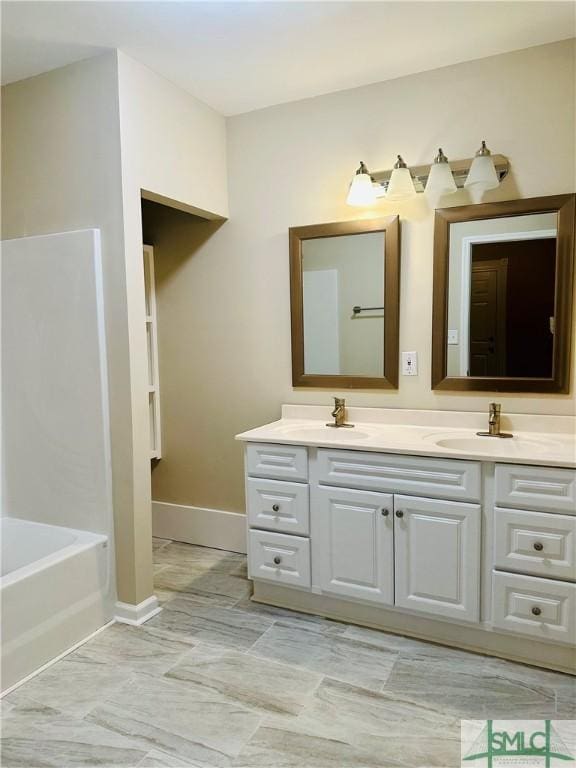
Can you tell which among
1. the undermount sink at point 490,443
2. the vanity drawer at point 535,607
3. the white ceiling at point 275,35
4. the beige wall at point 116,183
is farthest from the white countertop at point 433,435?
the white ceiling at point 275,35

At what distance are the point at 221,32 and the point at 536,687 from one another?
9.16ft

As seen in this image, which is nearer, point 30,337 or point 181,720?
point 181,720

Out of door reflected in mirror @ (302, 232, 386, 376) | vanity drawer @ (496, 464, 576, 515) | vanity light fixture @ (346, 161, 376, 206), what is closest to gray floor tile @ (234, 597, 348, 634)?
vanity drawer @ (496, 464, 576, 515)

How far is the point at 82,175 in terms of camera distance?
2375mm

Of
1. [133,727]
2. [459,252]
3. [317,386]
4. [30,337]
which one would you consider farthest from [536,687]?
[30,337]

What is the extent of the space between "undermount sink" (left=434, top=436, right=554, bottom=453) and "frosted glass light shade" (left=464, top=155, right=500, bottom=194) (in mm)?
1114

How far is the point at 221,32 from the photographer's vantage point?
6.96ft

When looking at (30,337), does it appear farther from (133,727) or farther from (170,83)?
(133,727)

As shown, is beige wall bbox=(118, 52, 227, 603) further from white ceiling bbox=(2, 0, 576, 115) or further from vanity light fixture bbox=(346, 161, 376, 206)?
vanity light fixture bbox=(346, 161, 376, 206)

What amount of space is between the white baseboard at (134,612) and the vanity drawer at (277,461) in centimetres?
78

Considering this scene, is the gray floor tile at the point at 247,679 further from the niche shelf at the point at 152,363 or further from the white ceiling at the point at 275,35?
the white ceiling at the point at 275,35

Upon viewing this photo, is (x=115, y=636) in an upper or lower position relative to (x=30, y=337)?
lower

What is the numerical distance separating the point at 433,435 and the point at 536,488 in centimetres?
56

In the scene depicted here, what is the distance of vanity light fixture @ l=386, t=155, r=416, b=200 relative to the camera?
2441 millimetres
